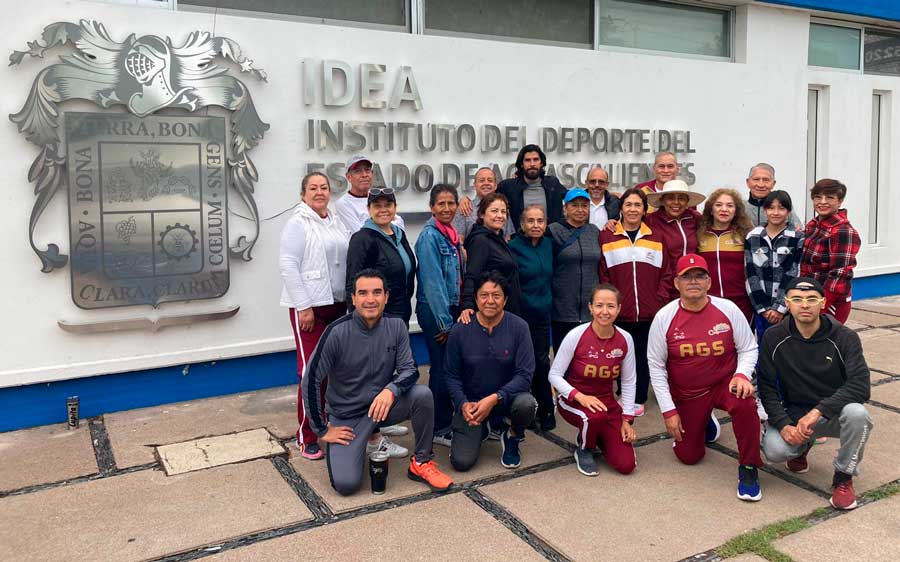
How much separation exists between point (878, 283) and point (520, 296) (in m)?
6.95

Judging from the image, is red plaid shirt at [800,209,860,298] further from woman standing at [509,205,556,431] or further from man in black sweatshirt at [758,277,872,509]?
woman standing at [509,205,556,431]

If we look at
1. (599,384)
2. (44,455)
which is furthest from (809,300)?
(44,455)

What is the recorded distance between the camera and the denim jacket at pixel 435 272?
4.30 meters

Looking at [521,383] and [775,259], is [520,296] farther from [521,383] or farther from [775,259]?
[775,259]

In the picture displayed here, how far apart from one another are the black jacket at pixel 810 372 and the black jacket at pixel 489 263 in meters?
1.41

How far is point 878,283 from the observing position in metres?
9.28

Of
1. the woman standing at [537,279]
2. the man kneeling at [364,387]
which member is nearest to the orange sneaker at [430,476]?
the man kneeling at [364,387]

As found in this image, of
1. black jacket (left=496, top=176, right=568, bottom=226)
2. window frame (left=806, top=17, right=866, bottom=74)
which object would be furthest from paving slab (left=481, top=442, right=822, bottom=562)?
window frame (left=806, top=17, right=866, bottom=74)

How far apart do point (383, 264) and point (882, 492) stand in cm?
284

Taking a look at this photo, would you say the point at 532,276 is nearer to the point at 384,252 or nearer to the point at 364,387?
the point at 384,252

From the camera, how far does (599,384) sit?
4082 millimetres

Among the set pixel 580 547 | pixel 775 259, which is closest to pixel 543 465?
pixel 580 547

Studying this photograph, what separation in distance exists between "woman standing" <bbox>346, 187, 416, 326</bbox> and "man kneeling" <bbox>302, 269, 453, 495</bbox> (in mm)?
262

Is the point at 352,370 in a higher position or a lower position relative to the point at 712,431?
higher
